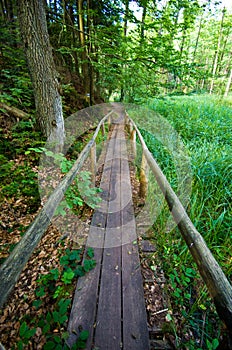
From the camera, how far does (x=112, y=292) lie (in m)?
1.88

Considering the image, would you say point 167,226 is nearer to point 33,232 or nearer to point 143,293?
point 143,293

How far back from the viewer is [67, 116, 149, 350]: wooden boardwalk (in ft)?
5.02

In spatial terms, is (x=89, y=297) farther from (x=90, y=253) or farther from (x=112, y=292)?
(x=90, y=253)

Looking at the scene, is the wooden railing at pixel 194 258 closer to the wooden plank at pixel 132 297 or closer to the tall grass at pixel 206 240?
the tall grass at pixel 206 240

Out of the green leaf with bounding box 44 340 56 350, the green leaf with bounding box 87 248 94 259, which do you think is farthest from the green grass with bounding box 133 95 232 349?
the green leaf with bounding box 44 340 56 350

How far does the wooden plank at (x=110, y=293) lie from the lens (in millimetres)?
1517

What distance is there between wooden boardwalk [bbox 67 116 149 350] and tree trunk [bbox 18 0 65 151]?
2323 mm

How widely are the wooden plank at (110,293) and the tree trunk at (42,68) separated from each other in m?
2.51

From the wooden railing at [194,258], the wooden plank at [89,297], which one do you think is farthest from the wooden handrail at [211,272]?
the wooden plank at [89,297]

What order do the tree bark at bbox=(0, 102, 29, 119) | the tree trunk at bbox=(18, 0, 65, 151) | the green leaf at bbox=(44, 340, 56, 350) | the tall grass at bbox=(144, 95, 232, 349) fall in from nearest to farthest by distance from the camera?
the green leaf at bbox=(44, 340, 56, 350), the tall grass at bbox=(144, 95, 232, 349), the tree trunk at bbox=(18, 0, 65, 151), the tree bark at bbox=(0, 102, 29, 119)

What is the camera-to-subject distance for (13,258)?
1.04m

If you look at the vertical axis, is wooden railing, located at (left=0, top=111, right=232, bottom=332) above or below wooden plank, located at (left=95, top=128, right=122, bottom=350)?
above

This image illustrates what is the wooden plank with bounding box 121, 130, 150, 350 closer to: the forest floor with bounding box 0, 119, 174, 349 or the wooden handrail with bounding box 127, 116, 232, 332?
the forest floor with bounding box 0, 119, 174, 349

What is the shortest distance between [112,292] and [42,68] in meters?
4.16
